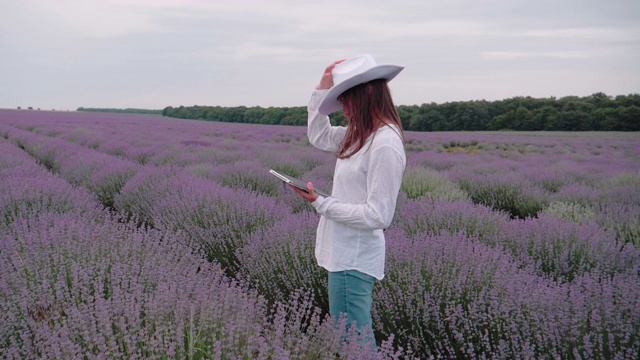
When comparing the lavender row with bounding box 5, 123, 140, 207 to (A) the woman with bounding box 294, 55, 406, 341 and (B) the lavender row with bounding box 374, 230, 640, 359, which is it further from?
(A) the woman with bounding box 294, 55, 406, 341

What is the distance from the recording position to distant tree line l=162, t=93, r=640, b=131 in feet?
104

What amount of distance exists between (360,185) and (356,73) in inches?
17.2

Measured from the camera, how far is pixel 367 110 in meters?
1.96

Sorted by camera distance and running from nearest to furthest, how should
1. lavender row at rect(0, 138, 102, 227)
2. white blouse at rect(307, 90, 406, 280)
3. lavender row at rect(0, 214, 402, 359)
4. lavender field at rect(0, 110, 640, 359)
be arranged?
lavender row at rect(0, 214, 402, 359) → lavender field at rect(0, 110, 640, 359) → white blouse at rect(307, 90, 406, 280) → lavender row at rect(0, 138, 102, 227)

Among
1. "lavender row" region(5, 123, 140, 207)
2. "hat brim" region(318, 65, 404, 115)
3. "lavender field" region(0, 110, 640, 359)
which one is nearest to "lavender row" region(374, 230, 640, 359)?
"lavender field" region(0, 110, 640, 359)

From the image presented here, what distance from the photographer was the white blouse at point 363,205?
185 centimetres

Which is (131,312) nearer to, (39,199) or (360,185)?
(360,185)

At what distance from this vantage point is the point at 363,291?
2039 mm

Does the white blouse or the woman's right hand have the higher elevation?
the woman's right hand

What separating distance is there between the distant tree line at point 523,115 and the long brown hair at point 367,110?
108 feet

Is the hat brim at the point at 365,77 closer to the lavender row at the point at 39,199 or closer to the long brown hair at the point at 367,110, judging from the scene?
the long brown hair at the point at 367,110

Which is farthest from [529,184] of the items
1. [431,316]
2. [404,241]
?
[431,316]

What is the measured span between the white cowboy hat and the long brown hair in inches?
1.3

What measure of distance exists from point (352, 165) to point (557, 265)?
6.60 ft
